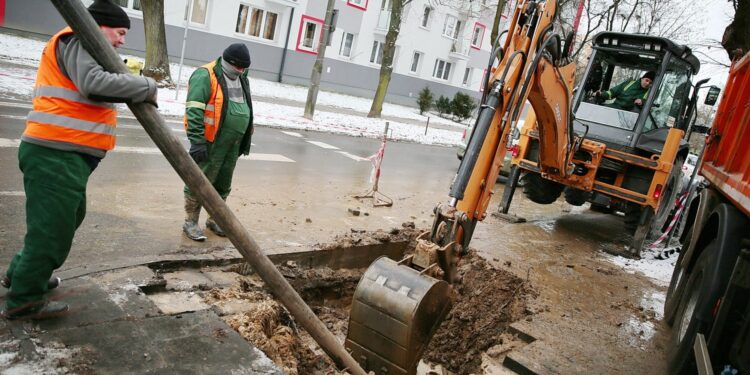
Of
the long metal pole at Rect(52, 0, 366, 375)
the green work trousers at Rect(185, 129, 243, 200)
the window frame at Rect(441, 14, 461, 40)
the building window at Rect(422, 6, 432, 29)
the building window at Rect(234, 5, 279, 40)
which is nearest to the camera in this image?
the long metal pole at Rect(52, 0, 366, 375)

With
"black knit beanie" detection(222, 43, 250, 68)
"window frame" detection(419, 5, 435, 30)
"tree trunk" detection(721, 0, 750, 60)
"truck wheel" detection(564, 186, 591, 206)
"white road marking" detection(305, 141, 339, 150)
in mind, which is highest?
"window frame" detection(419, 5, 435, 30)

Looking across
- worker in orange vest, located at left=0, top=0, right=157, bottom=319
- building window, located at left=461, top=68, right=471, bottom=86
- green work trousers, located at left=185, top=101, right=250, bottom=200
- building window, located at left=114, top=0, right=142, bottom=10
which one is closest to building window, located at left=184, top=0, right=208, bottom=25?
building window, located at left=114, top=0, right=142, bottom=10

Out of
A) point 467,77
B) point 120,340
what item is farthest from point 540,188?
point 467,77

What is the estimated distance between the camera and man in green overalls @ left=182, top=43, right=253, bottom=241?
5145 millimetres

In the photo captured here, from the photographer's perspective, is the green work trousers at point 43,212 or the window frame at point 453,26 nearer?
the green work trousers at point 43,212

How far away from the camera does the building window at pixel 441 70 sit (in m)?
37.0

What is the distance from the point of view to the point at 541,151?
→ 23.3 ft

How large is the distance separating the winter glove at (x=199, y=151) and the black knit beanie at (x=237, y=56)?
2.69ft

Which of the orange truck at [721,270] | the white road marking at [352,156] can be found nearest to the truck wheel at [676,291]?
the orange truck at [721,270]

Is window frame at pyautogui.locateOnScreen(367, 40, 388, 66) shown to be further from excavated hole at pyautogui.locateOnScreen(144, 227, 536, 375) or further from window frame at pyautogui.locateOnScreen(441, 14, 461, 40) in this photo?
excavated hole at pyautogui.locateOnScreen(144, 227, 536, 375)

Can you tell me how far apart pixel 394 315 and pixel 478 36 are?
38292 millimetres

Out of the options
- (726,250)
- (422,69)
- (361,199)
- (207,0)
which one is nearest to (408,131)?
(207,0)

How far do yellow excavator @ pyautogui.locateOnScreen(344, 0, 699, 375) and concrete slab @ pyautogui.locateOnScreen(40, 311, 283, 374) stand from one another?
2.32 ft

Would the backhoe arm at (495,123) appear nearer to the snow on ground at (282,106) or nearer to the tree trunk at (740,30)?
the tree trunk at (740,30)
